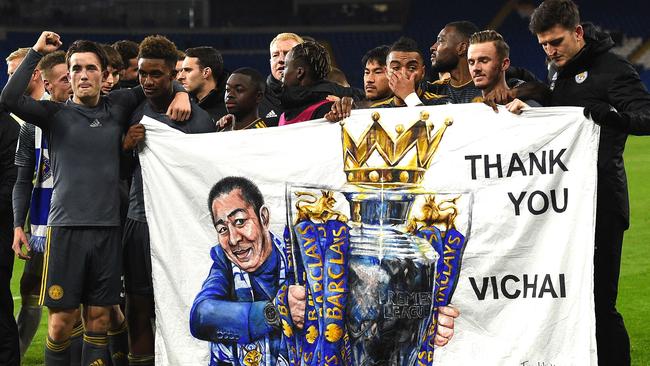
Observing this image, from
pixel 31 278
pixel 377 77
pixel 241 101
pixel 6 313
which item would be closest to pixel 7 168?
pixel 31 278

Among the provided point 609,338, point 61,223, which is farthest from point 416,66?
point 61,223

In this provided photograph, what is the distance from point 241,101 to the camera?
539 cm

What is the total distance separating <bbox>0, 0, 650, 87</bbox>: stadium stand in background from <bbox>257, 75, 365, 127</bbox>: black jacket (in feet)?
87.9

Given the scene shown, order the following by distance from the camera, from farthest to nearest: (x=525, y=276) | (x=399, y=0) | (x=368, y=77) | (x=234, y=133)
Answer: (x=399, y=0)
(x=368, y=77)
(x=234, y=133)
(x=525, y=276)

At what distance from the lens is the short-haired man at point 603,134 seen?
4.63 meters

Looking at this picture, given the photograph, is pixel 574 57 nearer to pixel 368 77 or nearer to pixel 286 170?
pixel 368 77

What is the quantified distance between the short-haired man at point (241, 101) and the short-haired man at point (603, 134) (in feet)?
5.31

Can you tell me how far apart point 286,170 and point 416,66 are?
0.87m

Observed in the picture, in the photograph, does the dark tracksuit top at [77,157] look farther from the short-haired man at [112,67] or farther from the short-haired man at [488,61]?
the short-haired man at [488,61]

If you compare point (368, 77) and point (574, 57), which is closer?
point (574, 57)

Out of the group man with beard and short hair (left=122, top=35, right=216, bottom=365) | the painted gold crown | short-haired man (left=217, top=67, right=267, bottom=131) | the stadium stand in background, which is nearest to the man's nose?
man with beard and short hair (left=122, top=35, right=216, bottom=365)

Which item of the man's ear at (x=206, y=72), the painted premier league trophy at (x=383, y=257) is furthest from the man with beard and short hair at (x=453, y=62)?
the man's ear at (x=206, y=72)

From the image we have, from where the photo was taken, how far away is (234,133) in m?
4.89

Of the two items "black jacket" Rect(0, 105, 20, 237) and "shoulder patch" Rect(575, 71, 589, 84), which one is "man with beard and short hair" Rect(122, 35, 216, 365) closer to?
"black jacket" Rect(0, 105, 20, 237)
